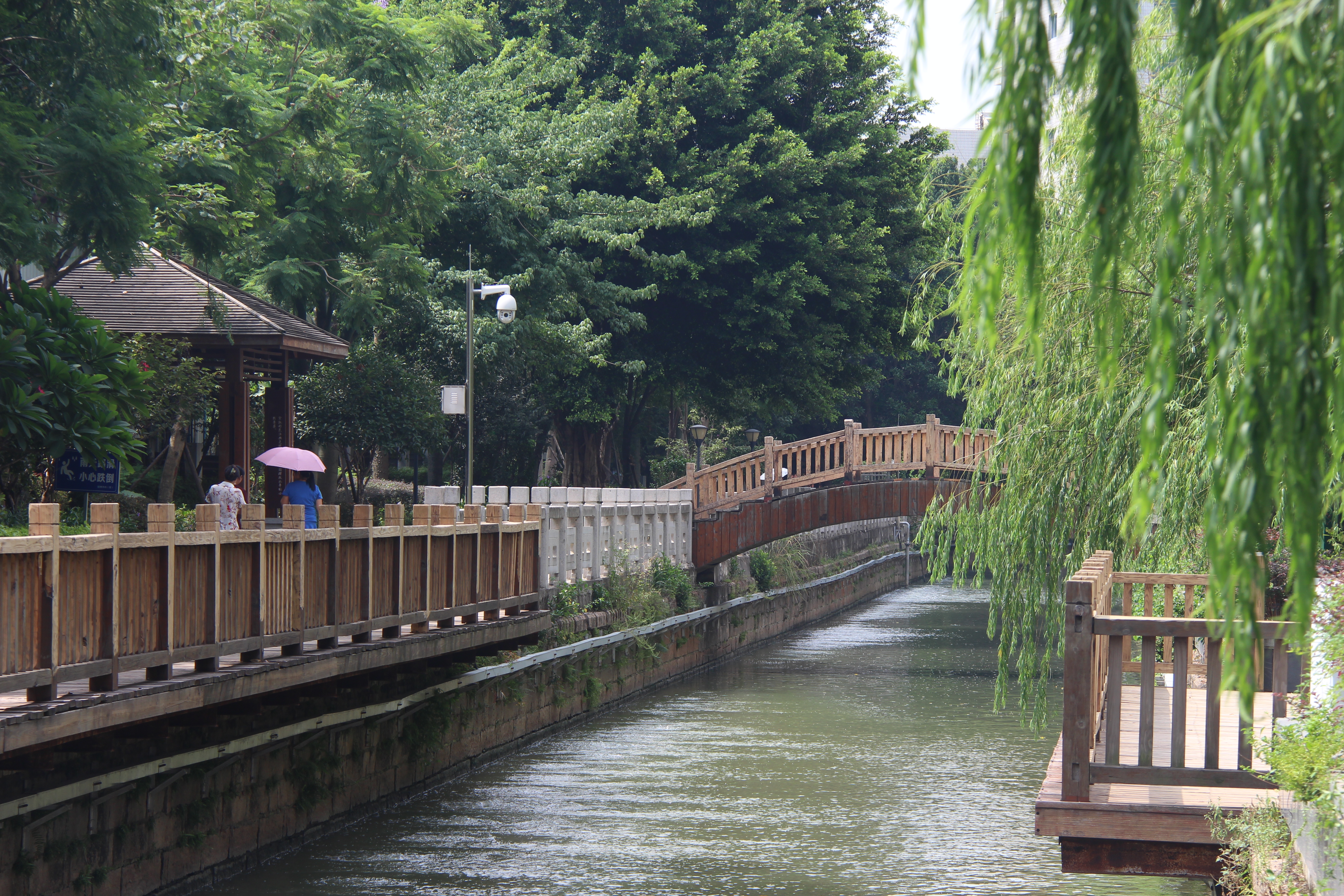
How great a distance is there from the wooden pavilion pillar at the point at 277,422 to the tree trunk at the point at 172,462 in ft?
4.19

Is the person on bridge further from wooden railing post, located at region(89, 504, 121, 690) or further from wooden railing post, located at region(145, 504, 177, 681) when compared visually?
wooden railing post, located at region(89, 504, 121, 690)

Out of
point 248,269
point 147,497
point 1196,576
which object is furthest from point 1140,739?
point 248,269

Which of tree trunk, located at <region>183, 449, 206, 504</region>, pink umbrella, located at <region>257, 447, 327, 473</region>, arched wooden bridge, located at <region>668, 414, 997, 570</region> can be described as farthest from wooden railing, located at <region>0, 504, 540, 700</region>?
arched wooden bridge, located at <region>668, 414, 997, 570</region>

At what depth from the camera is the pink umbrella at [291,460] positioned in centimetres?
1717

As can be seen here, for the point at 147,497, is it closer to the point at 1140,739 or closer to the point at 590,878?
the point at 590,878

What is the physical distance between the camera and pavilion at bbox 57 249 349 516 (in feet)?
65.1

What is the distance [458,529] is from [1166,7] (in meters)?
7.75

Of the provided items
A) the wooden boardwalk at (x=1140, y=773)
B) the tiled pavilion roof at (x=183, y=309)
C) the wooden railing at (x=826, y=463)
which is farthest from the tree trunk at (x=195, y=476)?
the wooden boardwalk at (x=1140, y=773)

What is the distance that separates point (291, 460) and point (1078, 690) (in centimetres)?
1219

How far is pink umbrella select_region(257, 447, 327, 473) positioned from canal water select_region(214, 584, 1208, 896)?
3.96m

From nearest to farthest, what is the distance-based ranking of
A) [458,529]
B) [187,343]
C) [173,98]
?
[458,529] < [173,98] < [187,343]

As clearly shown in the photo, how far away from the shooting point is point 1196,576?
1019cm

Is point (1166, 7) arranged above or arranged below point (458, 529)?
above

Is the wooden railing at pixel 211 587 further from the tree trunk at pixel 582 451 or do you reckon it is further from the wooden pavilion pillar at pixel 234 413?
the tree trunk at pixel 582 451
